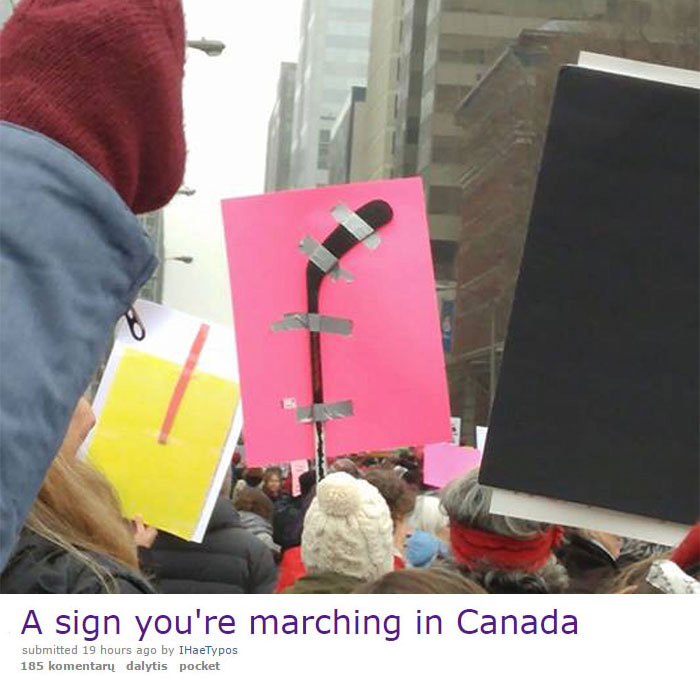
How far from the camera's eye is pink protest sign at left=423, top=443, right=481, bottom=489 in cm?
441

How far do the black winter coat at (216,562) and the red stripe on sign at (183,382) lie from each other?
2.65 feet

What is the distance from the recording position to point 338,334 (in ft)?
7.64

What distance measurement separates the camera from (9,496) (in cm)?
62

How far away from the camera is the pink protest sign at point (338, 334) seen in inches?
90.5

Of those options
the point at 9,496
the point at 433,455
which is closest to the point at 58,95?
the point at 9,496

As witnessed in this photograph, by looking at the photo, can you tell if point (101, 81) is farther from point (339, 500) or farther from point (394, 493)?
point (394, 493)

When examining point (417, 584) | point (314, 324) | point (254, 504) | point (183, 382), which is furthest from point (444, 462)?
point (417, 584)

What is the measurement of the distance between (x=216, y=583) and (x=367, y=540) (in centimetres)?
119

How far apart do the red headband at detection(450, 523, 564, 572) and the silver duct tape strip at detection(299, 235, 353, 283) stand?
547 millimetres

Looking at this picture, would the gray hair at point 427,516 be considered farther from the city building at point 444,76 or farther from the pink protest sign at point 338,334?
the city building at point 444,76
